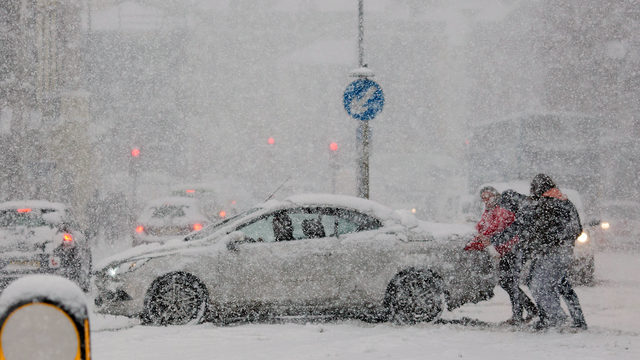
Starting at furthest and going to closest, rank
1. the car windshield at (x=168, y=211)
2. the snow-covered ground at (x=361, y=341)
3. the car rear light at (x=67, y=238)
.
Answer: the car windshield at (x=168, y=211) < the car rear light at (x=67, y=238) < the snow-covered ground at (x=361, y=341)

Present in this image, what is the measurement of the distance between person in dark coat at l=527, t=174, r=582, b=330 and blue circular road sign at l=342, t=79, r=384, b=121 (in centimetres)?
468

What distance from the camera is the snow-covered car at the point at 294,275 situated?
30.4ft

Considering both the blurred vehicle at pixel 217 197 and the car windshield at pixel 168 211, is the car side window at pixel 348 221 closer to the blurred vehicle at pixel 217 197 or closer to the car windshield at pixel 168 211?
the car windshield at pixel 168 211

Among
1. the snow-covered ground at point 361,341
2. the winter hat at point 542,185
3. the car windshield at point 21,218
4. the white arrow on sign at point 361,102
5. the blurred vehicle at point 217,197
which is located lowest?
the snow-covered ground at point 361,341

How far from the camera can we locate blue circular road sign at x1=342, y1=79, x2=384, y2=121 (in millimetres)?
13242

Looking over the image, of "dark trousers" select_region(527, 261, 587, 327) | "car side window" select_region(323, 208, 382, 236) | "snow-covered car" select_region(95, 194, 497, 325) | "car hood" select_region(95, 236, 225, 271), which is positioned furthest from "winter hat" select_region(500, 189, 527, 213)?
"car hood" select_region(95, 236, 225, 271)

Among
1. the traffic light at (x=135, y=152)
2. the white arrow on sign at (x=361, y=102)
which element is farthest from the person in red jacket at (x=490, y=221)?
the traffic light at (x=135, y=152)

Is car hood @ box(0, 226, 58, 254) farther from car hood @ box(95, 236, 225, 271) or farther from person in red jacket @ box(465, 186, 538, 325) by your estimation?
person in red jacket @ box(465, 186, 538, 325)

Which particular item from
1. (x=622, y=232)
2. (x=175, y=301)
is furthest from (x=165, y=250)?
(x=622, y=232)

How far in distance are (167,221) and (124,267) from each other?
7372 millimetres

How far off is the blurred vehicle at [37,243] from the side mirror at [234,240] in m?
3.43

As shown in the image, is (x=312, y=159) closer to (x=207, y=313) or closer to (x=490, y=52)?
(x=490, y=52)

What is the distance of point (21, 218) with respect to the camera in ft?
38.7

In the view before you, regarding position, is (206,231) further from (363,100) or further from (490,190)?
(363,100)
